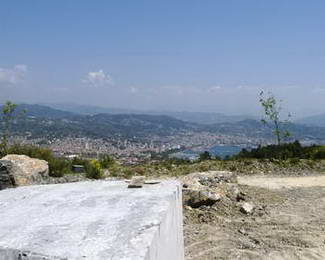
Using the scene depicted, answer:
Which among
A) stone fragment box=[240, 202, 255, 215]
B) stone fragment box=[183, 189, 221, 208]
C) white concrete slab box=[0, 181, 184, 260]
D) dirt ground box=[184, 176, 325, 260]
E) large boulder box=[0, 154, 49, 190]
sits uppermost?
white concrete slab box=[0, 181, 184, 260]

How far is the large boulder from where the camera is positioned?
925cm

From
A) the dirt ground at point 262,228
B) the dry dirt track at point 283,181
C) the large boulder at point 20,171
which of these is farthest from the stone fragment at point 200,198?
the large boulder at point 20,171

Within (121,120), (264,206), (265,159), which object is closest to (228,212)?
(264,206)

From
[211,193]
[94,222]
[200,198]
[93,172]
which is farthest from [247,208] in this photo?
[94,222]

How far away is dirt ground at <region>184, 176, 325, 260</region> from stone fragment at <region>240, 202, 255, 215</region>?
0.25ft

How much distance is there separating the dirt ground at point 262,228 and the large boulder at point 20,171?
365 cm

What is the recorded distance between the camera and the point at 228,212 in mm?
9102

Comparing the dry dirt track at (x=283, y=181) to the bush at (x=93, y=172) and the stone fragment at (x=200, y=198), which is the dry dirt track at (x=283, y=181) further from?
the bush at (x=93, y=172)

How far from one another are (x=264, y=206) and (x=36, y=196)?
21.0 ft

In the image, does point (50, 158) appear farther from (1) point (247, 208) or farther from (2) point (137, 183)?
(2) point (137, 183)

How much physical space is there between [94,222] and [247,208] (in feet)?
20.9

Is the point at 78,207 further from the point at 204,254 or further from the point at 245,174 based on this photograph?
the point at 245,174

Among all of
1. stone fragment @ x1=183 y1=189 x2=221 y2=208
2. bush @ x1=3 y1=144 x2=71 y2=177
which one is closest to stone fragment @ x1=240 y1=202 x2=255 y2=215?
stone fragment @ x1=183 y1=189 x2=221 y2=208

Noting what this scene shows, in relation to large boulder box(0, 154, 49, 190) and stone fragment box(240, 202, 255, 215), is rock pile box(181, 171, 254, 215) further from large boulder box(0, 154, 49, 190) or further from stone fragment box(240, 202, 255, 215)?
large boulder box(0, 154, 49, 190)
